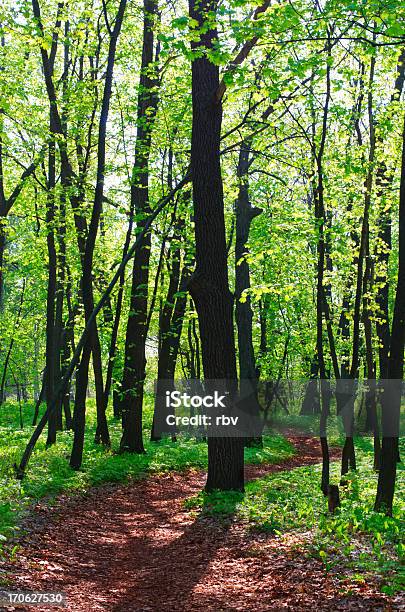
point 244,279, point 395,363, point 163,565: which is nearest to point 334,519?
point 395,363

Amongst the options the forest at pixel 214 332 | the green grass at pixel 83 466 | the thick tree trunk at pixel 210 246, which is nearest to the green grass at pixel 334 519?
the forest at pixel 214 332

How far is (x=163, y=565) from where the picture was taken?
7383 millimetres

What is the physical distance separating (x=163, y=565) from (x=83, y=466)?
220 inches

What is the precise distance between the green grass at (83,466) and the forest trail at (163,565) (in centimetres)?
39

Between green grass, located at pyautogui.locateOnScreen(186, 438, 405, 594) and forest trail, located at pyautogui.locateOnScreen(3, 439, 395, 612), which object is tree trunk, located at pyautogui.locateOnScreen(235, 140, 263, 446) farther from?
forest trail, located at pyautogui.locateOnScreen(3, 439, 395, 612)

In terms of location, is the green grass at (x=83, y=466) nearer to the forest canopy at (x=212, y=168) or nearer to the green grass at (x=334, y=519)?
the forest canopy at (x=212, y=168)

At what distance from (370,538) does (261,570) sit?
55.5 inches

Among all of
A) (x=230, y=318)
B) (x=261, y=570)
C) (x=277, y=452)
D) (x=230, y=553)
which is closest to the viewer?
(x=261, y=570)

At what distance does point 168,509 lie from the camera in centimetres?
1077

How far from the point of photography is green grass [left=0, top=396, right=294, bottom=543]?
9.05m

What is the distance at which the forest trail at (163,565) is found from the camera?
18.8 ft

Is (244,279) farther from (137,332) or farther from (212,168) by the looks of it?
(212,168)

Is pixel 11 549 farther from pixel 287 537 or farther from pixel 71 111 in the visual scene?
pixel 71 111

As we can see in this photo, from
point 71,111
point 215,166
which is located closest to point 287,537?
point 215,166
